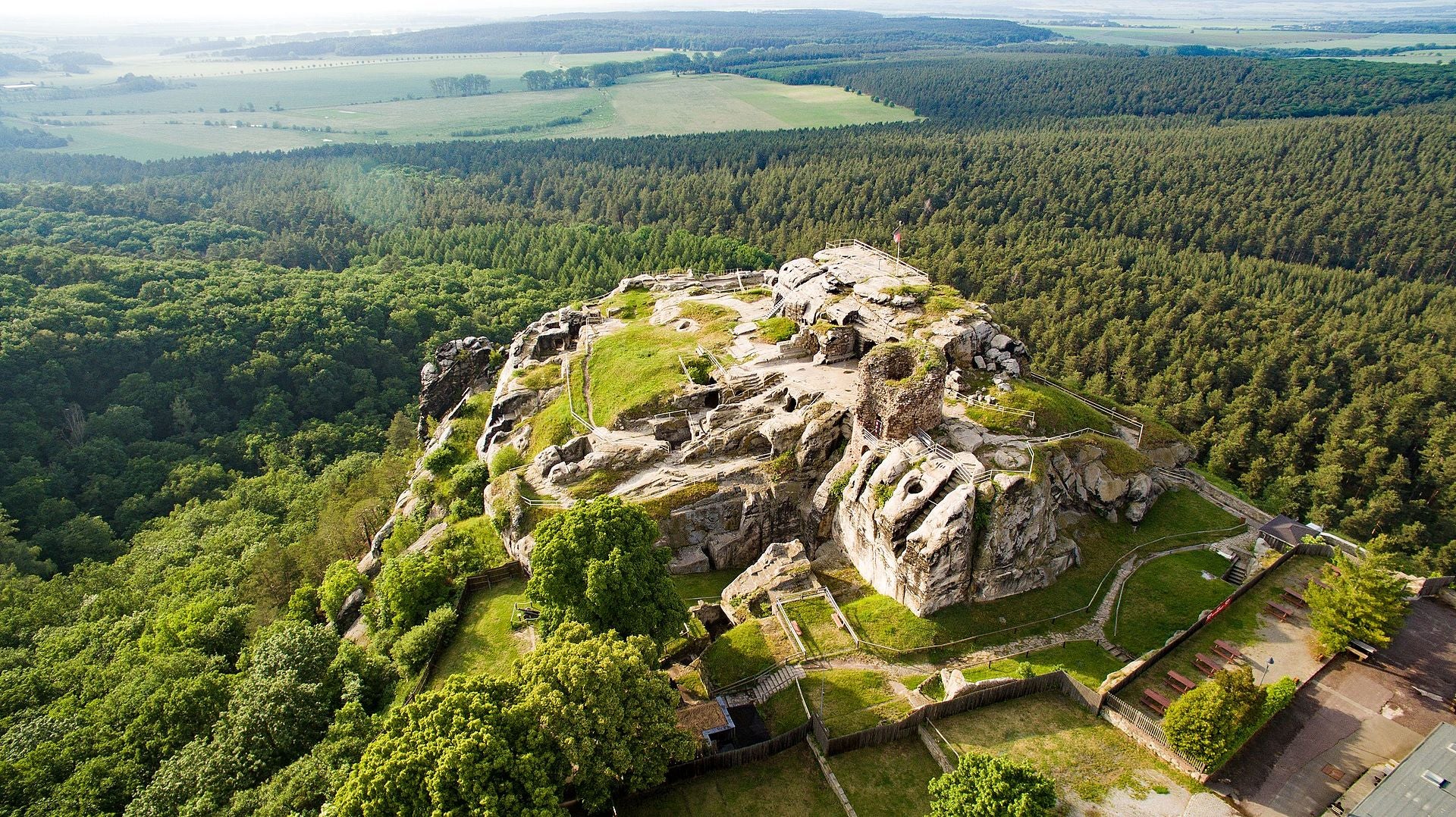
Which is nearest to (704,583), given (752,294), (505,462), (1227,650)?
(505,462)

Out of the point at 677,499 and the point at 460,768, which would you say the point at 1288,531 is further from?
the point at 460,768

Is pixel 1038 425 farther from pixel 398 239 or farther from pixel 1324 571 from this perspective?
pixel 398 239

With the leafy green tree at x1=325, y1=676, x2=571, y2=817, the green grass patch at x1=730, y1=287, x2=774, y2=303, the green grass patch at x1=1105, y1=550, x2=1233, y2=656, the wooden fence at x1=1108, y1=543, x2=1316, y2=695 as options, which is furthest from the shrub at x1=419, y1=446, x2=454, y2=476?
the wooden fence at x1=1108, y1=543, x2=1316, y2=695

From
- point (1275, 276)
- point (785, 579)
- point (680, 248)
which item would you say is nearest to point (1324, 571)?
point (785, 579)

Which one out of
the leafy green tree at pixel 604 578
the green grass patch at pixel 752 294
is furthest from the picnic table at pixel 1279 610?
the green grass patch at pixel 752 294

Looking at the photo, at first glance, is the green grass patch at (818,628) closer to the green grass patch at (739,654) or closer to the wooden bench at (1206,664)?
the green grass patch at (739,654)

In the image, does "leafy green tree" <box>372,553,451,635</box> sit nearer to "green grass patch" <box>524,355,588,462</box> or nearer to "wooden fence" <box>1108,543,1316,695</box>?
"green grass patch" <box>524,355,588,462</box>
